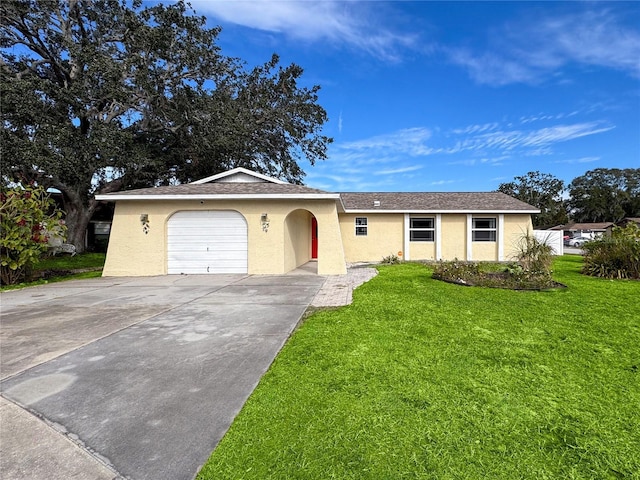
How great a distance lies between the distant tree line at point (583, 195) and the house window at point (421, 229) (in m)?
47.0

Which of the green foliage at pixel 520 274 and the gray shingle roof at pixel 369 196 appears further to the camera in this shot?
the gray shingle roof at pixel 369 196

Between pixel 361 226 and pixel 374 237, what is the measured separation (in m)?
0.88

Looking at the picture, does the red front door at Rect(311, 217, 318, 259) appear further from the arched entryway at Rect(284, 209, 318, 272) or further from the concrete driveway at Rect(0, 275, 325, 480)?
the concrete driveway at Rect(0, 275, 325, 480)

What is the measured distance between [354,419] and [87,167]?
19.8 meters

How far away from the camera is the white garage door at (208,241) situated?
11.7 m

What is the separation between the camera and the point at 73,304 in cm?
705

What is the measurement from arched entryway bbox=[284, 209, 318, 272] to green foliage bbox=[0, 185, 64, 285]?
7366 millimetres

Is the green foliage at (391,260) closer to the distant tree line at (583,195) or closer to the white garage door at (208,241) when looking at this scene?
the white garage door at (208,241)

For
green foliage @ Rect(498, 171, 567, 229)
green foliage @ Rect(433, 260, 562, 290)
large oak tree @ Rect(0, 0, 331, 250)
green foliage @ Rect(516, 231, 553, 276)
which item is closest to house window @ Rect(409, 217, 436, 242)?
green foliage @ Rect(433, 260, 562, 290)

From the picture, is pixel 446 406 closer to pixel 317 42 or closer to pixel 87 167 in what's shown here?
pixel 317 42

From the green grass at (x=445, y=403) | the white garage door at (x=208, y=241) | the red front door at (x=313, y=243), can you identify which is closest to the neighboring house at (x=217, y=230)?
the white garage door at (x=208, y=241)

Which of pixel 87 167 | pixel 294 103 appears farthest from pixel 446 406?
pixel 294 103

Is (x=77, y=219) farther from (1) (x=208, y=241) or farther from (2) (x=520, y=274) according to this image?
(2) (x=520, y=274)

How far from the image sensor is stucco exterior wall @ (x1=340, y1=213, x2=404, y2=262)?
16531 millimetres
